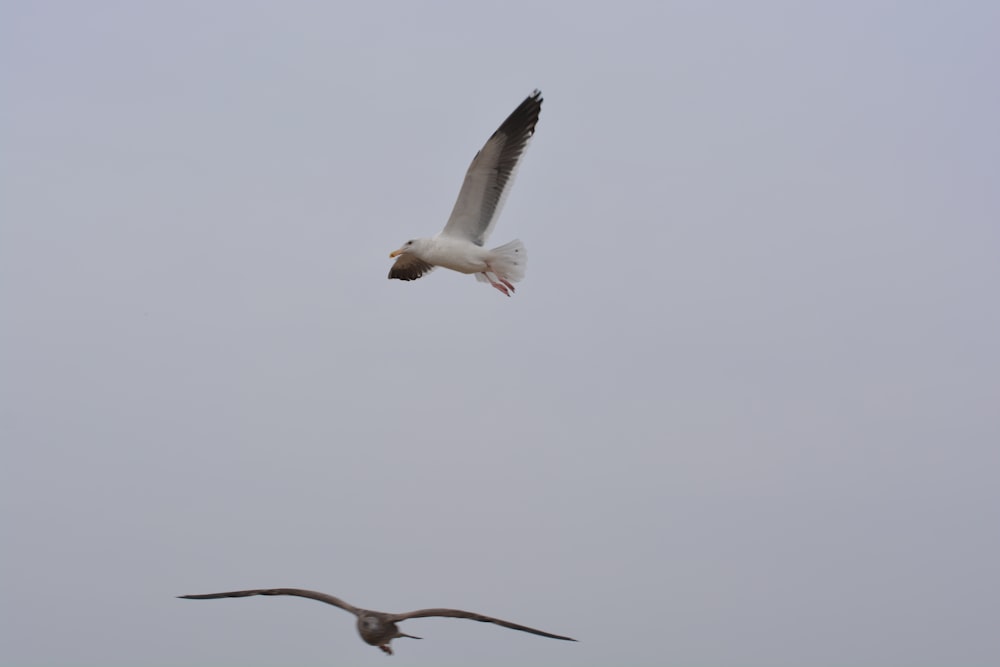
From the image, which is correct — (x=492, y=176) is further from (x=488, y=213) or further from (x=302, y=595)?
(x=302, y=595)

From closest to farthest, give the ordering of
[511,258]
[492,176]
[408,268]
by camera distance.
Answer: [511,258], [492,176], [408,268]

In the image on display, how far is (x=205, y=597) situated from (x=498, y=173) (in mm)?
4478

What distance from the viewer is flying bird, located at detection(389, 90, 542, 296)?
1095 cm

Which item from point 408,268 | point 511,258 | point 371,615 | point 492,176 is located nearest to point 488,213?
point 492,176

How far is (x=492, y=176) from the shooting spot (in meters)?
11.0

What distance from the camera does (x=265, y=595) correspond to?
9.15 m

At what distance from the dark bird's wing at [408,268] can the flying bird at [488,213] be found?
0.91 metres

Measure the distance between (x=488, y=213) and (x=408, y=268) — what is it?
1.50m

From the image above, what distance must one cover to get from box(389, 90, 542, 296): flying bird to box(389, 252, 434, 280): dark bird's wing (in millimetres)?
914

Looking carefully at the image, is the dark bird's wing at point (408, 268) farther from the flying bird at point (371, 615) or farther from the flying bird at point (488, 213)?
the flying bird at point (371, 615)

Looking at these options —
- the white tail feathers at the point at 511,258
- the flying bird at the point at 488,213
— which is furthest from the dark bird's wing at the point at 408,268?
the white tail feathers at the point at 511,258

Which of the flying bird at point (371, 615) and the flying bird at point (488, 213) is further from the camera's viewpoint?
the flying bird at point (488, 213)

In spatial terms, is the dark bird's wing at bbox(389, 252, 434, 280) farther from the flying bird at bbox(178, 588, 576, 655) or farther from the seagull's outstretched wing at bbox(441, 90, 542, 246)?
the flying bird at bbox(178, 588, 576, 655)

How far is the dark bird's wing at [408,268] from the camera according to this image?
1216cm
